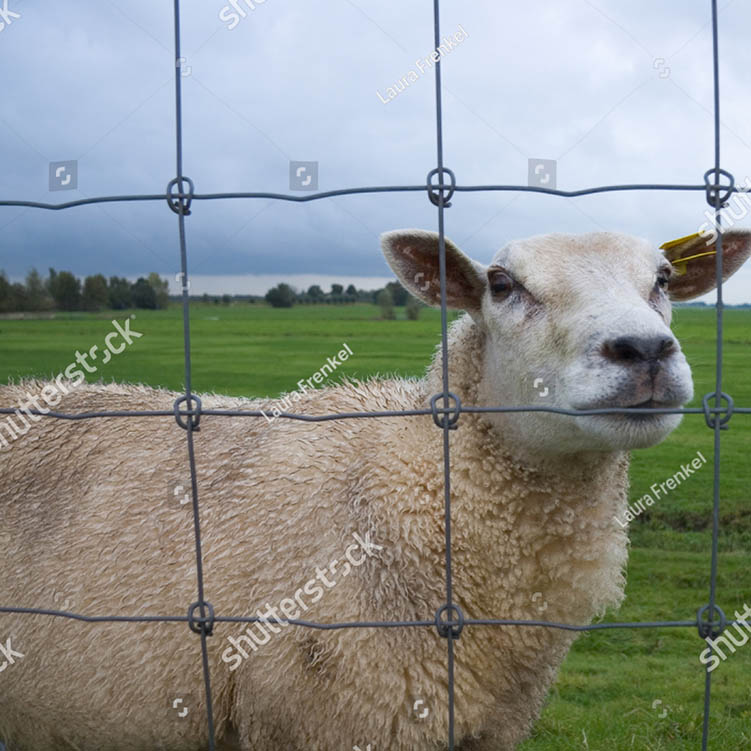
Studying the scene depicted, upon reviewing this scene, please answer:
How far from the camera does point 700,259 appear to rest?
3.29 m

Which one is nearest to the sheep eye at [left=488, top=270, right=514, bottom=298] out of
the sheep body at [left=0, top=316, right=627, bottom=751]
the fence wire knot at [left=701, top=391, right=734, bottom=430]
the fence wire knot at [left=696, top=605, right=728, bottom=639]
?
the sheep body at [left=0, top=316, right=627, bottom=751]

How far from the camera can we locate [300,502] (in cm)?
321

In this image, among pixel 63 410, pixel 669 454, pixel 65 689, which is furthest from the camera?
pixel 669 454

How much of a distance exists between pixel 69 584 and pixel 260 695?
1044 mm

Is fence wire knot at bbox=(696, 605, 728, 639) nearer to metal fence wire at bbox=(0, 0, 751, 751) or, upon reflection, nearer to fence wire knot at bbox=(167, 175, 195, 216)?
metal fence wire at bbox=(0, 0, 751, 751)

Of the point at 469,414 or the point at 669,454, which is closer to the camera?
the point at 469,414

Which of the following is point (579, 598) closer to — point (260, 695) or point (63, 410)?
point (260, 695)

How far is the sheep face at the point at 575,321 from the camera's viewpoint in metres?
2.47

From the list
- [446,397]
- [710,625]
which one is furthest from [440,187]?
[710,625]

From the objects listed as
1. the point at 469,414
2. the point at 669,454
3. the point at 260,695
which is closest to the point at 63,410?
the point at 260,695

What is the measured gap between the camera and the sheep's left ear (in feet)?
10.3

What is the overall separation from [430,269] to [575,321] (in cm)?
63

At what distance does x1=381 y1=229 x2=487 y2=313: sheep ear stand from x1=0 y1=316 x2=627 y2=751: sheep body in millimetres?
207

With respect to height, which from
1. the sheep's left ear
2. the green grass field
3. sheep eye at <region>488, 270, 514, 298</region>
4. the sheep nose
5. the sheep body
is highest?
the sheep's left ear
